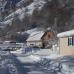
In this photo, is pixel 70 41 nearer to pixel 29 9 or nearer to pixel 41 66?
pixel 41 66

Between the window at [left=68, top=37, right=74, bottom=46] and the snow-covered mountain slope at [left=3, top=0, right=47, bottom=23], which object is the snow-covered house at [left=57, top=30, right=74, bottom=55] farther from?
the snow-covered mountain slope at [left=3, top=0, right=47, bottom=23]

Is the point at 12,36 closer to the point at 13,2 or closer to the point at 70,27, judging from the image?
the point at 13,2

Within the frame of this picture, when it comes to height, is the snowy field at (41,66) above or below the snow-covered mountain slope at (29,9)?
below

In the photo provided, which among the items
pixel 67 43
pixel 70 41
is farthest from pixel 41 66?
pixel 67 43

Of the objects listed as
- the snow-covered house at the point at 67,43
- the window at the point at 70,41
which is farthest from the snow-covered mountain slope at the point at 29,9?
the window at the point at 70,41

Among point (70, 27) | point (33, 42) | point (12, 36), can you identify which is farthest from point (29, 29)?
point (70, 27)

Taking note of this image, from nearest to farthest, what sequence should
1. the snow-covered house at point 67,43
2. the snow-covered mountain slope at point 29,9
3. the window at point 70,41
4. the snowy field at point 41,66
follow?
the snowy field at point 41,66 → the window at point 70,41 → the snow-covered house at point 67,43 → the snow-covered mountain slope at point 29,9

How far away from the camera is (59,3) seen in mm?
35844

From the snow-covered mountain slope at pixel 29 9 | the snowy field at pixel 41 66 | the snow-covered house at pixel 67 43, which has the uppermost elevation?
the snow-covered mountain slope at pixel 29 9

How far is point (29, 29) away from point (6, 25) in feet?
115

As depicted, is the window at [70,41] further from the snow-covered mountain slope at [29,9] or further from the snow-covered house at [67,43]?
the snow-covered mountain slope at [29,9]

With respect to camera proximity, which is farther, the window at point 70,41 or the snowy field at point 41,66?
the window at point 70,41

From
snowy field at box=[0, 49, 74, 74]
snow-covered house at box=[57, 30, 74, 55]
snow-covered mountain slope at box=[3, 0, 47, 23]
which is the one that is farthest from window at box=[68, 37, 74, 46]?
snow-covered mountain slope at box=[3, 0, 47, 23]

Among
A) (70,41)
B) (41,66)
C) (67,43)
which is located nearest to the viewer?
(41,66)
